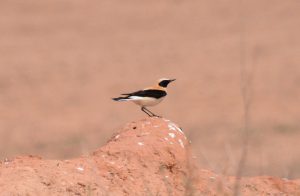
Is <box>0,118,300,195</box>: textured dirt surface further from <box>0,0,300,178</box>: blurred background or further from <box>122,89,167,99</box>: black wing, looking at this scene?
<box>0,0,300,178</box>: blurred background

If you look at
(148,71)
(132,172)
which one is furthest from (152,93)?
(148,71)

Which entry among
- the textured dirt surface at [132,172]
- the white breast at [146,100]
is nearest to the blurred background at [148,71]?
the white breast at [146,100]

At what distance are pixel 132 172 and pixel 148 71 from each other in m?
20.3

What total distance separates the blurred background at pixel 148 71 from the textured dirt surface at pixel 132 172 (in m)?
8.17

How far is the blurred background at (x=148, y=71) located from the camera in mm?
20828

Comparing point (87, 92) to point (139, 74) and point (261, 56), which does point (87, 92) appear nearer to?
point (139, 74)

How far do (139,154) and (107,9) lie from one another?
27.9 m

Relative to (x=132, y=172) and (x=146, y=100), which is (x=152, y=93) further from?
(x=132, y=172)

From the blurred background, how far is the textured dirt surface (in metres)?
8.17

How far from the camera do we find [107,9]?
34.9m

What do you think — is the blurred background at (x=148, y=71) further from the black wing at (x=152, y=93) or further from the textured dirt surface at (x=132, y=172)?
the textured dirt surface at (x=132, y=172)

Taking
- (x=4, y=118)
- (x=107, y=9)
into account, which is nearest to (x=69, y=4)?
(x=107, y=9)

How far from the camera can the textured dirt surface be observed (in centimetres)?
664

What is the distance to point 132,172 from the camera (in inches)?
280
